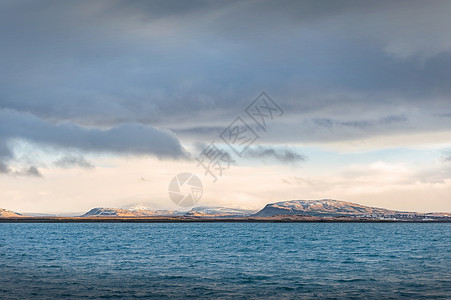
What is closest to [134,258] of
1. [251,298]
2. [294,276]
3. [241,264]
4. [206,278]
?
[241,264]

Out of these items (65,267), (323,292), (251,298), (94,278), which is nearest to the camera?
(251,298)

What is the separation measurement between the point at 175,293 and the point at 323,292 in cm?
1255

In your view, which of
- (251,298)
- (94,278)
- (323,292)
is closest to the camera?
(251,298)

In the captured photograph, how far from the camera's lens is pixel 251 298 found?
121 ft

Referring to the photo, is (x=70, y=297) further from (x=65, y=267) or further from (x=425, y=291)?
(x=425, y=291)

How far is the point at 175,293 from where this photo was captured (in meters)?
39.2

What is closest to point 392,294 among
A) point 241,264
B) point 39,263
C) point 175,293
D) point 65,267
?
point 175,293

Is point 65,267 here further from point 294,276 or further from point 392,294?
point 392,294

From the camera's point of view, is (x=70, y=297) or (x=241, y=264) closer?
(x=70, y=297)

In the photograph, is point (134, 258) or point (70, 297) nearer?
point (70, 297)

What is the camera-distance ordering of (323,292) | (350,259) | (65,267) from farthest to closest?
(350,259), (65,267), (323,292)

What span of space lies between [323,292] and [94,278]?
22914 millimetres

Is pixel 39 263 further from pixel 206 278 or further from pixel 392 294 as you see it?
pixel 392 294

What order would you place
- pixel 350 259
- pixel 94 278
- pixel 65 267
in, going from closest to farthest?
pixel 94 278 → pixel 65 267 → pixel 350 259
